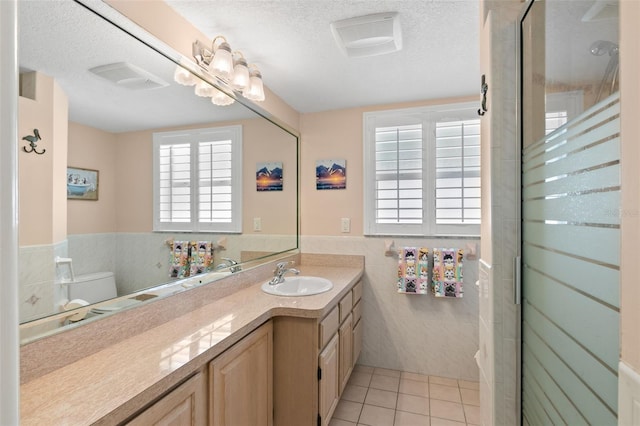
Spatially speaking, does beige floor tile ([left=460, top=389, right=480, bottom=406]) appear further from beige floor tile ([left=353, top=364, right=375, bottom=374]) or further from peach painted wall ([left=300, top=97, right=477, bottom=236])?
peach painted wall ([left=300, top=97, right=477, bottom=236])

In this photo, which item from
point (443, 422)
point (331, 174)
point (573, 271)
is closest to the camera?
point (573, 271)

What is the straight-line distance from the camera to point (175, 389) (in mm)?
1031

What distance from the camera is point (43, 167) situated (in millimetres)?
989

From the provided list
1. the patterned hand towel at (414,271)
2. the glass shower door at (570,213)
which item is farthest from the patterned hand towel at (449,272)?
the glass shower door at (570,213)

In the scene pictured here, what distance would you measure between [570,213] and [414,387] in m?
2.16

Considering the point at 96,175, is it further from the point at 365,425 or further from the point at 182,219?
the point at 365,425

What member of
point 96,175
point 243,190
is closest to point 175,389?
point 96,175

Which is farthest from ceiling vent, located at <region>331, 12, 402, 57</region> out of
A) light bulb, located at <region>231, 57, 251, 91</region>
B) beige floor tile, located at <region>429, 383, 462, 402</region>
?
beige floor tile, located at <region>429, 383, 462, 402</region>

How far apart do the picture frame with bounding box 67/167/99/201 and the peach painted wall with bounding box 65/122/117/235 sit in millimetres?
14

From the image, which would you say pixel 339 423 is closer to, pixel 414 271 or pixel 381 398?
pixel 381 398

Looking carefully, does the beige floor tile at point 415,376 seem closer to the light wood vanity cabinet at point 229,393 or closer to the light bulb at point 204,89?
the light wood vanity cabinet at point 229,393

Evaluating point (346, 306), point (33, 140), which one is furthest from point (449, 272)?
point (33, 140)

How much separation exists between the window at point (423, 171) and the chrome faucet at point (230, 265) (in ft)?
3.98

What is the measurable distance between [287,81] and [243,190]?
33.2 inches
